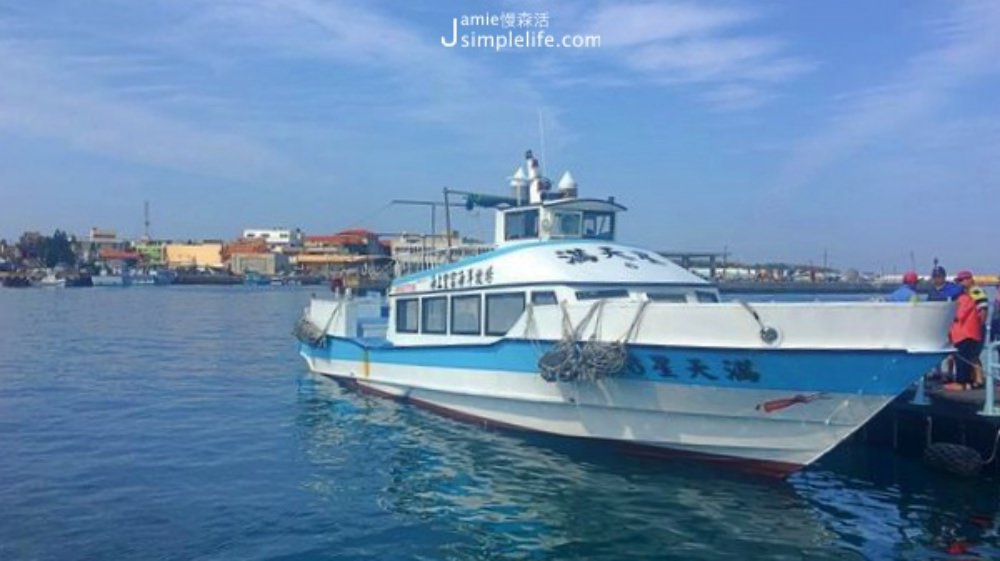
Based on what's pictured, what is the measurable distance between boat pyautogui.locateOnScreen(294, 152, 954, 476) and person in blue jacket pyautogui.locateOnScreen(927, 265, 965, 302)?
3.11m

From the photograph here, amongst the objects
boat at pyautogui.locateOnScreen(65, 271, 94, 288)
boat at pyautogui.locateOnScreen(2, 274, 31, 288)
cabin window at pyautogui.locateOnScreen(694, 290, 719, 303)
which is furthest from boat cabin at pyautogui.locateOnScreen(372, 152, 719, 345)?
boat at pyautogui.locateOnScreen(2, 274, 31, 288)

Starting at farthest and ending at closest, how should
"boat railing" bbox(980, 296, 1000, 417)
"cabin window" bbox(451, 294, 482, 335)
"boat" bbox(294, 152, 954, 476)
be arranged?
1. "cabin window" bbox(451, 294, 482, 335)
2. "boat railing" bbox(980, 296, 1000, 417)
3. "boat" bbox(294, 152, 954, 476)

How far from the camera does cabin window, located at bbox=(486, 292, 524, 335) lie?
13750 millimetres

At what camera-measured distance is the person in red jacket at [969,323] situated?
12531 millimetres

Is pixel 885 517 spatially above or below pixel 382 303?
below

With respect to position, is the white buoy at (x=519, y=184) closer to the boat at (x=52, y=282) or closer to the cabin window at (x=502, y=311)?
the cabin window at (x=502, y=311)

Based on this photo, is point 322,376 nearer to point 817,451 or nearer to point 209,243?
point 817,451

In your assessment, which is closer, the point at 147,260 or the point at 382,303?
the point at 382,303

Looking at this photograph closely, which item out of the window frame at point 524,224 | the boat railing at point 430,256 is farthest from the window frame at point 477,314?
the boat railing at point 430,256

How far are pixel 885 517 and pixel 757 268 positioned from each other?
338ft

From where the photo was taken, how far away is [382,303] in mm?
21172

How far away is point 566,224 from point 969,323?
6628 mm

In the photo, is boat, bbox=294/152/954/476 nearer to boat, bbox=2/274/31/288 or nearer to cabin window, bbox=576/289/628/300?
cabin window, bbox=576/289/628/300

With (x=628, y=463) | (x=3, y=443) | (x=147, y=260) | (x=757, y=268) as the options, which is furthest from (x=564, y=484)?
(x=147, y=260)
